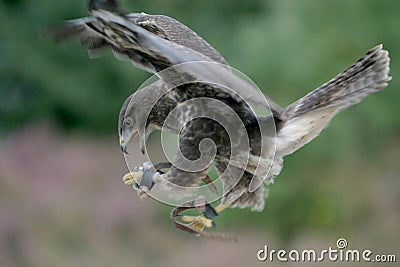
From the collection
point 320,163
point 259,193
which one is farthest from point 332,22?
point 259,193

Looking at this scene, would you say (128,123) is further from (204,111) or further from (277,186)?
(277,186)

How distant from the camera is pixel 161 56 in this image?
3.40m

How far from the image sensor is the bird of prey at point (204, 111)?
3426 mm

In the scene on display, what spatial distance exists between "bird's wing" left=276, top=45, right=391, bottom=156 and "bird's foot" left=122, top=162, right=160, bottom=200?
0.59m

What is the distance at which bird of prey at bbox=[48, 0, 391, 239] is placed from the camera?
11.2 ft

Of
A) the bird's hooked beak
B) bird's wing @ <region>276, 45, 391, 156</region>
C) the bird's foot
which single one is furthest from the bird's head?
bird's wing @ <region>276, 45, 391, 156</region>

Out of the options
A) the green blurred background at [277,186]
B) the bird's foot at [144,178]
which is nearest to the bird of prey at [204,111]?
the bird's foot at [144,178]

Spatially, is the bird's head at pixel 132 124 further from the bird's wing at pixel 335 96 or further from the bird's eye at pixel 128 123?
the bird's wing at pixel 335 96

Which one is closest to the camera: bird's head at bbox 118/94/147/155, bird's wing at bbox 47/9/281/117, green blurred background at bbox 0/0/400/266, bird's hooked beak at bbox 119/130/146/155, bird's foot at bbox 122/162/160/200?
bird's wing at bbox 47/9/281/117

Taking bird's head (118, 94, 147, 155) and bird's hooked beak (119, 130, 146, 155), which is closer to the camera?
bird's hooked beak (119, 130, 146, 155)

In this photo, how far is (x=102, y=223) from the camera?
9.68 meters

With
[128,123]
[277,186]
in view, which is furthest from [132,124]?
[277,186]

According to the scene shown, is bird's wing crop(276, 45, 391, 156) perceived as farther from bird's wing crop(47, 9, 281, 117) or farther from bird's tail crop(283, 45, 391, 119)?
bird's wing crop(47, 9, 281, 117)

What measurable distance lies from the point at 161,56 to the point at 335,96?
3.18 feet
